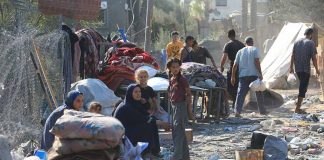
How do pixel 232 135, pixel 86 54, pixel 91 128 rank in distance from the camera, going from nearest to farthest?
pixel 91 128, pixel 86 54, pixel 232 135

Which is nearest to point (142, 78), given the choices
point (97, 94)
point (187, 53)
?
point (97, 94)

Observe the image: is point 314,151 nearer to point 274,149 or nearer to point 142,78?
point 274,149

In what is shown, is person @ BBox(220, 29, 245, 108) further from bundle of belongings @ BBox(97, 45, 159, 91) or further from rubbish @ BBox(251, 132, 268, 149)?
rubbish @ BBox(251, 132, 268, 149)

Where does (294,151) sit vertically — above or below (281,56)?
below

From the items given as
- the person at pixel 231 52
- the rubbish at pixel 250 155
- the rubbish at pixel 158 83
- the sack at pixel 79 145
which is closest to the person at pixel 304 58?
the person at pixel 231 52

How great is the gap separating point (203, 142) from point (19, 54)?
318 centimetres

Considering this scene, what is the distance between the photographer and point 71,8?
1016 centimetres

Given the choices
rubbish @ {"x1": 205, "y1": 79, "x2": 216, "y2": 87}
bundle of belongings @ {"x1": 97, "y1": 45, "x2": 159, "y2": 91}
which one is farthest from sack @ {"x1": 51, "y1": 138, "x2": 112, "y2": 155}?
rubbish @ {"x1": 205, "y1": 79, "x2": 216, "y2": 87}

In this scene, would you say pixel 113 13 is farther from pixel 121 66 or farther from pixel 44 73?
pixel 44 73

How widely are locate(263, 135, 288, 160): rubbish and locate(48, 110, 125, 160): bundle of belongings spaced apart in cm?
312

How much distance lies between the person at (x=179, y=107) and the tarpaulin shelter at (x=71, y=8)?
2.48m

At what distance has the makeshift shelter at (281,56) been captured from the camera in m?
19.3

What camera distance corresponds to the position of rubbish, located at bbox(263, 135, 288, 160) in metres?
8.08

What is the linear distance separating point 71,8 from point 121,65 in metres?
1.56
